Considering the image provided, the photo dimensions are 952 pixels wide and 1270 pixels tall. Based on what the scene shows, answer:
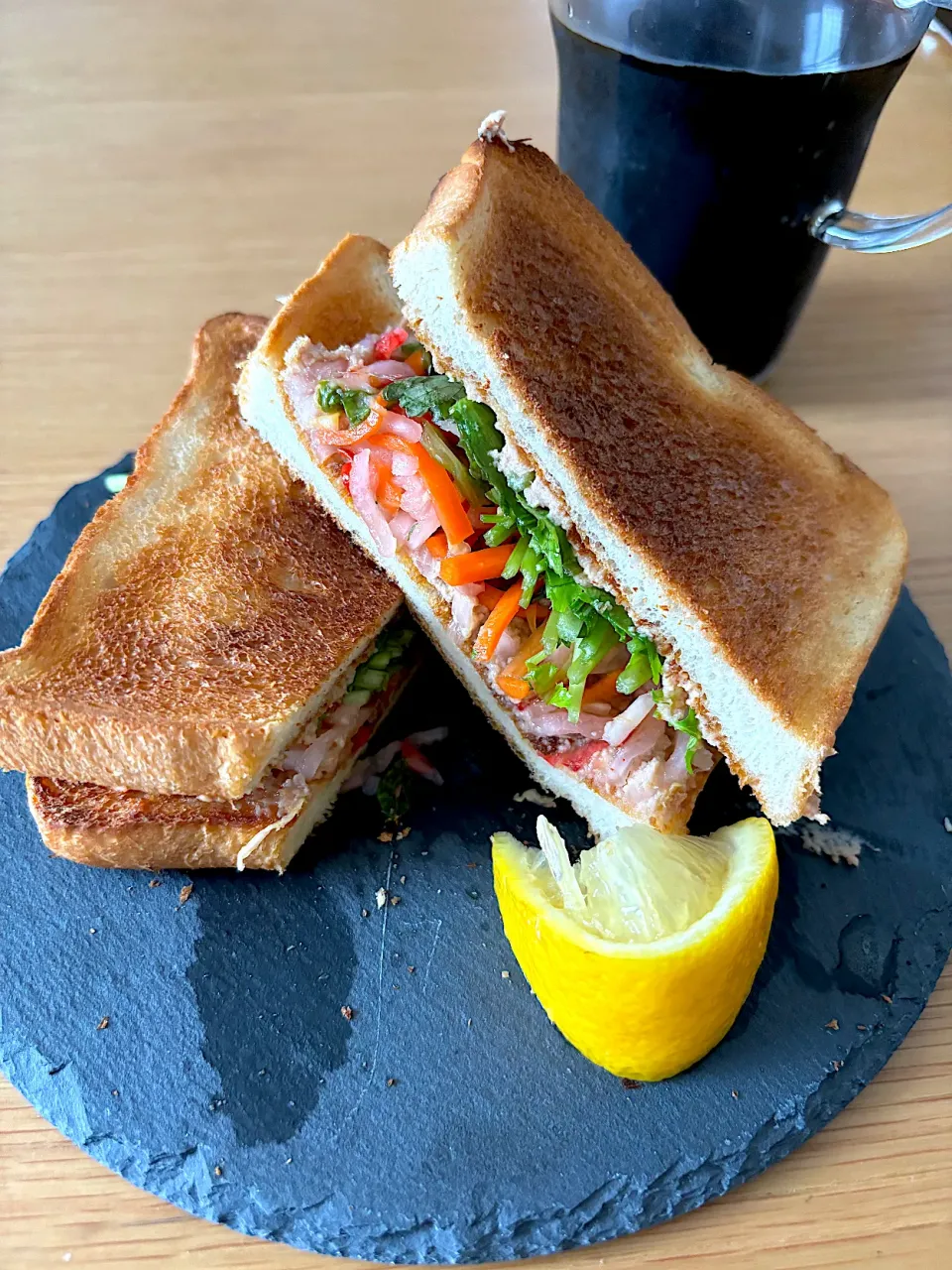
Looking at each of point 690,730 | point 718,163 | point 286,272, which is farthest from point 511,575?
point 286,272

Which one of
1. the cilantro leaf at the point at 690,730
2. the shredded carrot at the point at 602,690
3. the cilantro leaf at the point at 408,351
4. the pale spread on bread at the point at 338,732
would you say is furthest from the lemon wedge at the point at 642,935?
the cilantro leaf at the point at 408,351

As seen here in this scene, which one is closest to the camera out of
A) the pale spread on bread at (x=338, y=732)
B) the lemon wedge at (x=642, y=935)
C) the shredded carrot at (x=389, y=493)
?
the lemon wedge at (x=642, y=935)

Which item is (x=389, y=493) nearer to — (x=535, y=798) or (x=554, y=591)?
(x=554, y=591)

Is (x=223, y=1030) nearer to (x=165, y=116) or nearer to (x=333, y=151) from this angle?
(x=333, y=151)

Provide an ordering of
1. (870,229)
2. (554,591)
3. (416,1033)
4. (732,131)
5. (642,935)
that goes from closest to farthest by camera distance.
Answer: (642,935) < (416,1033) < (554,591) < (732,131) < (870,229)

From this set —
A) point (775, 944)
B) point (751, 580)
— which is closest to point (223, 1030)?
point (775, 944)

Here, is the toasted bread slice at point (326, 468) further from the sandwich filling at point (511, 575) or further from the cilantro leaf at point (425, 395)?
the cilantro leaf at point (425, 395)

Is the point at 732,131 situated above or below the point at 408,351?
above
